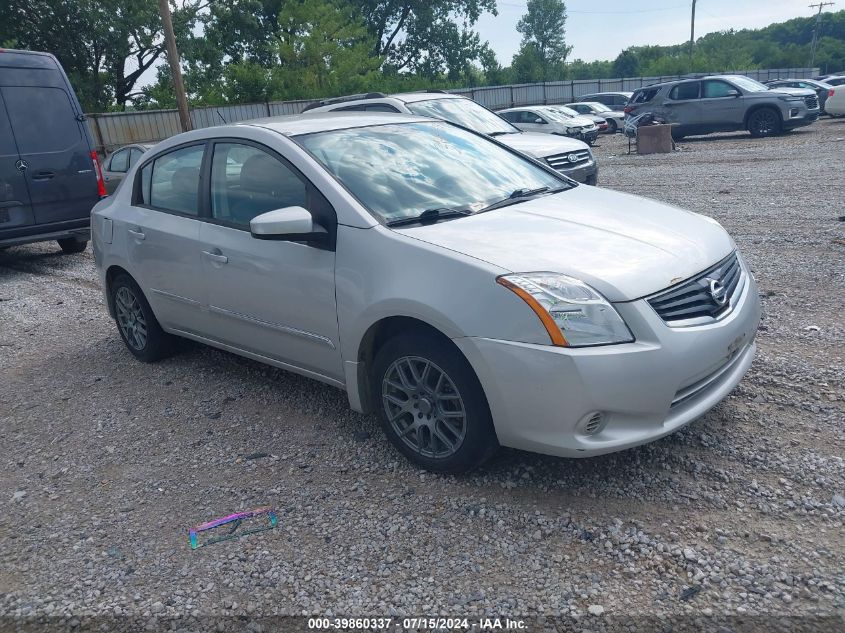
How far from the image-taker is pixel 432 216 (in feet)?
12.1

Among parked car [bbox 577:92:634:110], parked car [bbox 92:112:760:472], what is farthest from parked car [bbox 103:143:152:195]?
parked car [bbox 577:92:634:110]

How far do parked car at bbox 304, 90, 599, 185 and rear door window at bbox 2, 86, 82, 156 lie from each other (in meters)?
3.57

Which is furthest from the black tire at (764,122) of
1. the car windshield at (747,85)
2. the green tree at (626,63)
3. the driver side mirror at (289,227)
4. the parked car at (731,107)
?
the green tree at (626,63)

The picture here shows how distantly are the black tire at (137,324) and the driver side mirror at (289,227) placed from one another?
2.02 metres

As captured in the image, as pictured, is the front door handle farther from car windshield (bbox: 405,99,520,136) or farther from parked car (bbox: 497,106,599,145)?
parked car (bbox: 497,106,599,145)

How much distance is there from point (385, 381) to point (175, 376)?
229cm

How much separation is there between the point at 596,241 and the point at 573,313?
0.58m

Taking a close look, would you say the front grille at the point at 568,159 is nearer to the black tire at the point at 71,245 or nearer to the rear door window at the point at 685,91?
the black tire at the point at 71,245

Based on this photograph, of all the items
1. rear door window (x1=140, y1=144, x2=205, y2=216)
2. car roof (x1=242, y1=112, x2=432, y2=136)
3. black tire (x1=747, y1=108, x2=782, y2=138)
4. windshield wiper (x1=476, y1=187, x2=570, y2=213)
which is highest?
car roof (x1=242, y1=112, x2=432, y2=136)

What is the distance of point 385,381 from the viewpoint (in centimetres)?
354

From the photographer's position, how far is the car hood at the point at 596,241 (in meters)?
3.11

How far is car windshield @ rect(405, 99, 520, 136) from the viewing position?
395 inches

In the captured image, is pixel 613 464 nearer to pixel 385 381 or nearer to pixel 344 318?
pixel 385 381

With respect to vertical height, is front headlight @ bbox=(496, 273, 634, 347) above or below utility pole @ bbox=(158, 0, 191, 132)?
below
